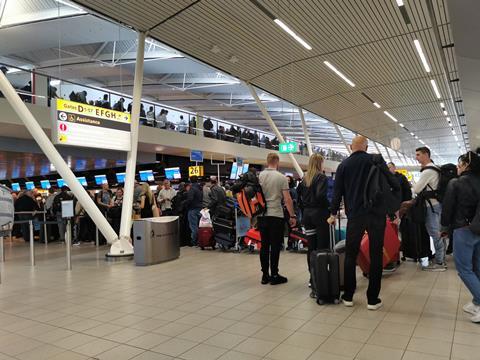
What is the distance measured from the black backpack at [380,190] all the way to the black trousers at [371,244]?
12 cm

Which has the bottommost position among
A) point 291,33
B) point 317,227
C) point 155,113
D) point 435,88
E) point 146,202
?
point 317,227

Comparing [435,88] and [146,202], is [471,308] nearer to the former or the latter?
[146,202]

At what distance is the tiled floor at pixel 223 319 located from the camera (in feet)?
10.4

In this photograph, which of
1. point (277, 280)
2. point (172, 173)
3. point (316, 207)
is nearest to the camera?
point (316, 207)

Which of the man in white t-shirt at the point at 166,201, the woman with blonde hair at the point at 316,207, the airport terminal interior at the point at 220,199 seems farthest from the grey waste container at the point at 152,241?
the man in white t-shirt at the point at 166,201

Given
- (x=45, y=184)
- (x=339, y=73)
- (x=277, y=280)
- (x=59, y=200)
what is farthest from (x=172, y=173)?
(x=277, y=280)

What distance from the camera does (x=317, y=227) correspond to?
4922 mm

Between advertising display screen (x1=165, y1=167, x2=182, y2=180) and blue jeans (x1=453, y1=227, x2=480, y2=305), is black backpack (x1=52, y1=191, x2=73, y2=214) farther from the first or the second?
blue jeans (x1=453, y1=227, x2=480, y2=305)

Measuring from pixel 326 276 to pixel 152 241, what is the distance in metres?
4.04

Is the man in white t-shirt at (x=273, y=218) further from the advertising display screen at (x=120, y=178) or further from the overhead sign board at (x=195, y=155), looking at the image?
the advertising display screen at (x=120, y=178)

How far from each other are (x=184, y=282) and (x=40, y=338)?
7.87 feet

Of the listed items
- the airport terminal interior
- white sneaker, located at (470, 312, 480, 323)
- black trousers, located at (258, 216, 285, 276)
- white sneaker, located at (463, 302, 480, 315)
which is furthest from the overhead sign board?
white sneaker, located at (470, 312, 480, 323)

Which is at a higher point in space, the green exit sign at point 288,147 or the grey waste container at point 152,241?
the green exit sign at point 288,147

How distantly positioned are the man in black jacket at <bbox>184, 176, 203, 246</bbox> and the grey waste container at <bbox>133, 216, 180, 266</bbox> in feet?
5.83
